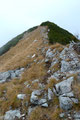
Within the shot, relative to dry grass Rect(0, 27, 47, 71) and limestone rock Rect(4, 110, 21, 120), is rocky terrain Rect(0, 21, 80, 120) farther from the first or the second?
dry grass Rect(0, 27, 47, 71)

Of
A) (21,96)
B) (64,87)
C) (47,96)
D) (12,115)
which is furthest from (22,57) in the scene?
(64,87)

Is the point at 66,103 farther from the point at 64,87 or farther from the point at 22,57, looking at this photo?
the point at 22,57

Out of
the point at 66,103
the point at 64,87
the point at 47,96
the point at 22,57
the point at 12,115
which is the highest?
the point at 22,57

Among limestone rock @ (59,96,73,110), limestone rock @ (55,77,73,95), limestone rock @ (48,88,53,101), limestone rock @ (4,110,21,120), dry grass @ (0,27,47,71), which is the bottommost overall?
limestone rock @ (4,110,21,120)

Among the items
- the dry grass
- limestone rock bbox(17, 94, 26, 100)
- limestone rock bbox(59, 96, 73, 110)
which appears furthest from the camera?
the dry grass

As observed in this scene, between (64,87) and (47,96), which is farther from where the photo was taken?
(47,96)

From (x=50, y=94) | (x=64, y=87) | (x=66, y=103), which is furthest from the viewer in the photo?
(x=50, y=94)

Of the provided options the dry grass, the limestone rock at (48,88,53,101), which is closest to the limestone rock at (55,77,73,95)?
A: the limestone rock at (48,88,53,101)

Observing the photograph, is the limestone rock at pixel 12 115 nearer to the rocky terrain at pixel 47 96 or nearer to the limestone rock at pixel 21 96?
the rocky terrain at pixel 47 96

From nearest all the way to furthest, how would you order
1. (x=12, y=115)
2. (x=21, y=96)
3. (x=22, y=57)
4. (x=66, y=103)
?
(x=66, y=103) < (x=12, y=115) < (x=21, y=96) < (x=22, y=57)

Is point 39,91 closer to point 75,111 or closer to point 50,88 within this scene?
point 50,88

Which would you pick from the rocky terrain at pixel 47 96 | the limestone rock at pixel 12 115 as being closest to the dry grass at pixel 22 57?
the rocky terrain at pixel 47 96

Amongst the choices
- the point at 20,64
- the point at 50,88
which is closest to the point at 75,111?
the point at 50,88

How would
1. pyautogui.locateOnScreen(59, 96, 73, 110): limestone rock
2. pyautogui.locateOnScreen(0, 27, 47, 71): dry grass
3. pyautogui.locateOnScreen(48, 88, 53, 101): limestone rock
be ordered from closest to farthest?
pyautogui.locateOnScreen(59, 96, 73, 110): limestone rock, pyautogui.locateOnScreen(48, 88, 53, 101): limestone rock, pyautogui.locateOnScreen(0, 27, 47, 71): dry grass
